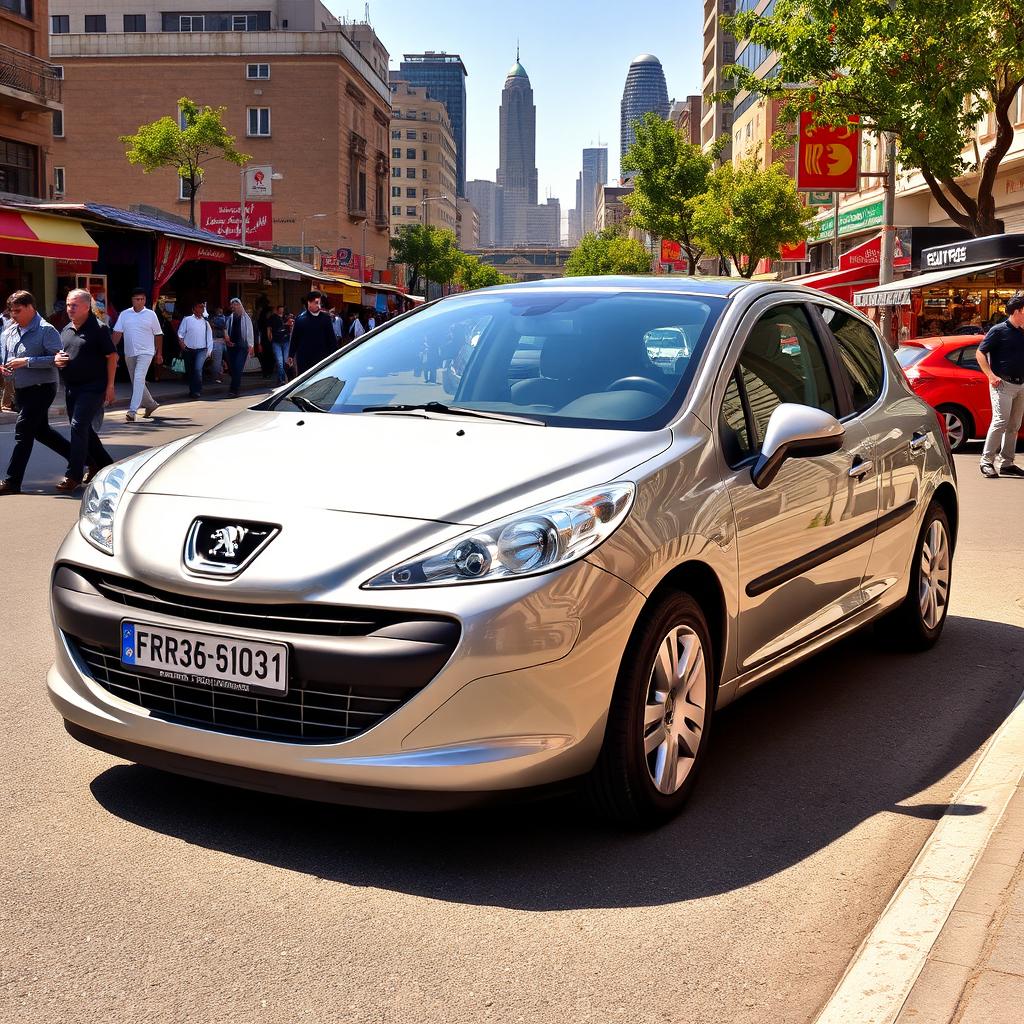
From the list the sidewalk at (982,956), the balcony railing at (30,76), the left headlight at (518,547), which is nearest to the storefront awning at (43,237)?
the balcony railing at (30,76)

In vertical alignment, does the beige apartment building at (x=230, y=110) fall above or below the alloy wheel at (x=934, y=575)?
above

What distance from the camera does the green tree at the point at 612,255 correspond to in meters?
125

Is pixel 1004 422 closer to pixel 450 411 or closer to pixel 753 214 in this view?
pixel 450 411

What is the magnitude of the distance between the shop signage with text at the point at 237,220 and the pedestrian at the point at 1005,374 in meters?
44.8

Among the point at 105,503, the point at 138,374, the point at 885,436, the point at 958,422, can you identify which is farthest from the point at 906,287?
the point at 105,503

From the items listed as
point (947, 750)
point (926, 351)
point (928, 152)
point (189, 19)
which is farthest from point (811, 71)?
point (189, 19)

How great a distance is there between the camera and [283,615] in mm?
3486

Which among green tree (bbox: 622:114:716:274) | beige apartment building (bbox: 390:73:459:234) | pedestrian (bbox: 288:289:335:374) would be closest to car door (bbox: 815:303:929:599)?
pedestrian (bbox: 288:289:335:374)

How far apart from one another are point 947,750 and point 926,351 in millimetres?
12636

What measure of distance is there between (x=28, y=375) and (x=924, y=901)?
1015 centimetres

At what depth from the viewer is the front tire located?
3734 mm

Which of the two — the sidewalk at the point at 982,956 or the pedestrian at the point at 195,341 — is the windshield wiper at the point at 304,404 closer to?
the sidewalk at the point at 982,956

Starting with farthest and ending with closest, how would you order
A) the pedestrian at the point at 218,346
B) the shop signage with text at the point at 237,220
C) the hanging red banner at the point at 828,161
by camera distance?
1. the shop signage with text at the point at 237,220
2. the hanging red banner at the point at 828,161
3. the pedestrian at the point at 218,346

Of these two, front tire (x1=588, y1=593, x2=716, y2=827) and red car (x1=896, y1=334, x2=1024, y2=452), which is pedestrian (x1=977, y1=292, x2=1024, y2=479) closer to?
red car (x1=896, y1=334, x2=1024, y2=452)
